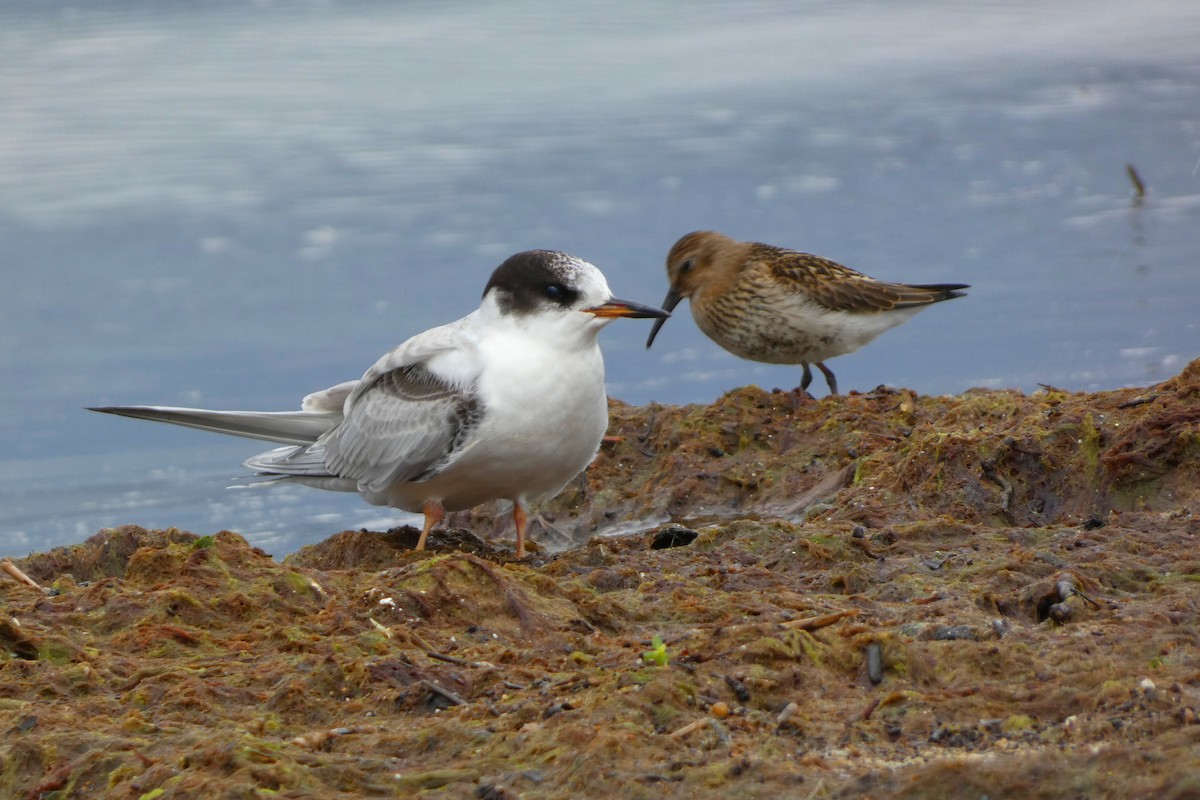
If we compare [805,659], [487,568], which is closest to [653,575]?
[487,568]

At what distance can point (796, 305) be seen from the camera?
30.5ft

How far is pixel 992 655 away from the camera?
3.97 m

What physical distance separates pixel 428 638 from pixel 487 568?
46 centimetres

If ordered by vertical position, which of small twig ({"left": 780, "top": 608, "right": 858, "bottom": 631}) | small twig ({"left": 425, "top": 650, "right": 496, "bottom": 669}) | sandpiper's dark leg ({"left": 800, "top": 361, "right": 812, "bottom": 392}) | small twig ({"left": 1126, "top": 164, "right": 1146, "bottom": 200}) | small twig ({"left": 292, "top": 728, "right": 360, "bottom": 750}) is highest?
small twig ({"left": 292, "top": 728, "right": 360, "bottom": 750})

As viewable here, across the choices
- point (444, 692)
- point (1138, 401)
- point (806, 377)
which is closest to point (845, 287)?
point (806, 377)

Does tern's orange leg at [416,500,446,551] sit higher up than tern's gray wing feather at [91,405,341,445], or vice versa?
tern's gray wing feather at [91,405,341,445]

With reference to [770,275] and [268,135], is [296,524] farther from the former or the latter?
[268,135]

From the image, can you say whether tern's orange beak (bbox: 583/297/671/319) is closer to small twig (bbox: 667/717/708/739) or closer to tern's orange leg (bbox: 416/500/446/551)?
tern's orange leg (bbox: 416/500/446/551)

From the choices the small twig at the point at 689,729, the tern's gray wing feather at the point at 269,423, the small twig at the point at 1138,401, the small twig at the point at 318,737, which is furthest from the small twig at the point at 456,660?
the small twig at the point at 1138,401

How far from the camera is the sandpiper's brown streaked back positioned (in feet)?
30.5

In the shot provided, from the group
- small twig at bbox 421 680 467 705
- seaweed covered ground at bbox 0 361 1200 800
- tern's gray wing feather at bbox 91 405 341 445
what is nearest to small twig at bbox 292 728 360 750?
seaweed covered ground at bbox 0 361 1200 800

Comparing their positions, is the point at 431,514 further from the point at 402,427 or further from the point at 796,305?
the point at 796,305

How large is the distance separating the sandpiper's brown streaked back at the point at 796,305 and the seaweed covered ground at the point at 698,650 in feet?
7.25

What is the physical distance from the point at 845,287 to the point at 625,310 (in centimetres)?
354
